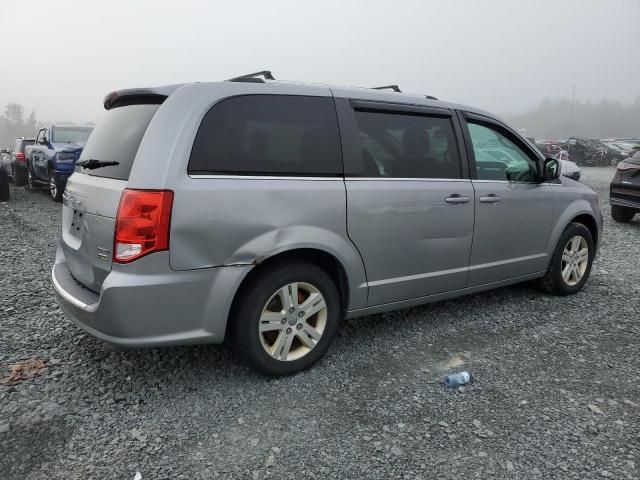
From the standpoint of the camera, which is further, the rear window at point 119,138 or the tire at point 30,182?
the tire at point 30,182

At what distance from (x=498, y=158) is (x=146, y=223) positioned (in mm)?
2882

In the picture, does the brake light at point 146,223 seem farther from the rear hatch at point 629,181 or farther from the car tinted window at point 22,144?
the car tinted window at point 22,144

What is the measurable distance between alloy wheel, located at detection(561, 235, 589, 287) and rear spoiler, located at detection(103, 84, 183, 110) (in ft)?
12.2

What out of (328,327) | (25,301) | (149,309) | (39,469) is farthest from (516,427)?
(25,301)

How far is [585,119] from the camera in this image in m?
112

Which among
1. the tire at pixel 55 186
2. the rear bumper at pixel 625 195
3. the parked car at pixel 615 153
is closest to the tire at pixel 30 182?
the tire at pixel 55 186

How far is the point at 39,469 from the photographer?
227cm

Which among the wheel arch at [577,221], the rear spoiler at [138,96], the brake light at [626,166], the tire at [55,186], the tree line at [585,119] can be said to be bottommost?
the tire at [55,186]

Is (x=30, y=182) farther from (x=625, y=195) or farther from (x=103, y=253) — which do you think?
(x=625, y=195)

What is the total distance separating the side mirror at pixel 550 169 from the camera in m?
4.36

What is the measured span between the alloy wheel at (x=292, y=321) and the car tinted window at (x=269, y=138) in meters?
0.73

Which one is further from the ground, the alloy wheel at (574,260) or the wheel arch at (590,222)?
the wheel arch at (590,222)

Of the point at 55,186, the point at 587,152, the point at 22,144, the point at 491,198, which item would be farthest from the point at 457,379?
the point at 587,152

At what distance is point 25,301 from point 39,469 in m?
2.56
